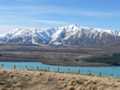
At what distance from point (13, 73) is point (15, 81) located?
2045mm

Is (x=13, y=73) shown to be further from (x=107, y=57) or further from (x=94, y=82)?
(x=107, y=57)

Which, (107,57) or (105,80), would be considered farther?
(107,57)

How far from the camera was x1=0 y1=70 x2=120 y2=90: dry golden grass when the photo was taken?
35781mm

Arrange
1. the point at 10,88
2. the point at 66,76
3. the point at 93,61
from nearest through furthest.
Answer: the point at 10,88 → the point at 66,76 → the point at 93,61

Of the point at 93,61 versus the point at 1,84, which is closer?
the point at 1,84

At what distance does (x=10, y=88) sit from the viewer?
35.8 m

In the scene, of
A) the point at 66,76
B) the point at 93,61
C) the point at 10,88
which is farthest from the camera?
the point at 93,61

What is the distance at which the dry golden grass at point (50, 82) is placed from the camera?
35781 millimetres

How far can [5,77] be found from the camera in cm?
3794

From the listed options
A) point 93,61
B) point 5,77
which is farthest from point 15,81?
point 93,61

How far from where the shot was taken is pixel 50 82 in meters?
37.0

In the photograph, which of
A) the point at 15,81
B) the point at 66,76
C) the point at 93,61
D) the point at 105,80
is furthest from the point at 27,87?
the point at 93,61

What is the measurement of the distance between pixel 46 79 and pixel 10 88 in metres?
3.73

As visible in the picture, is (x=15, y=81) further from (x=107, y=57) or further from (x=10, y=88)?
(x=107, y=57)
